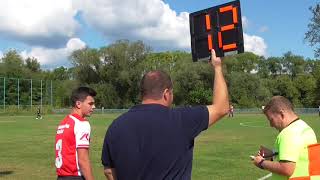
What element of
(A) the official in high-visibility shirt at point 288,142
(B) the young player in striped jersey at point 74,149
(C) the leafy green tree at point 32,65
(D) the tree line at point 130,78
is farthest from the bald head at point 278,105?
(C) the leafy green tree at point 32,65

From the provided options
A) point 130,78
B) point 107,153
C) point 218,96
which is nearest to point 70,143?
point 107,153

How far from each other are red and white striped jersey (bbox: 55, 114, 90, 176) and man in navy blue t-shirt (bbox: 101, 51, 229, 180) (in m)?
1.84

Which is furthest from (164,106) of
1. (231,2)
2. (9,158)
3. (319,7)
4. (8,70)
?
(8,70)

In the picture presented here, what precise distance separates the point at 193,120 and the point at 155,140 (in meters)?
0.31

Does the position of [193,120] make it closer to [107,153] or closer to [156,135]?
[156,135]

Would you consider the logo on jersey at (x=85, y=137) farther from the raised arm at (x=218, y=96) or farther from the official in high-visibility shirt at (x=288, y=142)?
the raised arm at (x=218, y=96)

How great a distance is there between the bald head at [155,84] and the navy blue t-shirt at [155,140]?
81 mm

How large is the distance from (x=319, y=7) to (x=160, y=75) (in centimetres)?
5900

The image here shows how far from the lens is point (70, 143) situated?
575 cm

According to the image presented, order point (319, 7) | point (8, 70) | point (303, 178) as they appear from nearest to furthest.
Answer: point (303, 178) → point (319, 7) → point (8, 70)

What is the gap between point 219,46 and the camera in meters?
4.00

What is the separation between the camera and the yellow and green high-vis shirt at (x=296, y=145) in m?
4.88

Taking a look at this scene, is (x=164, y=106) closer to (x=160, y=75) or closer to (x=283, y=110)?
(x=160, y=75)

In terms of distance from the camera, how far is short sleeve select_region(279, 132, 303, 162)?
193 inches
